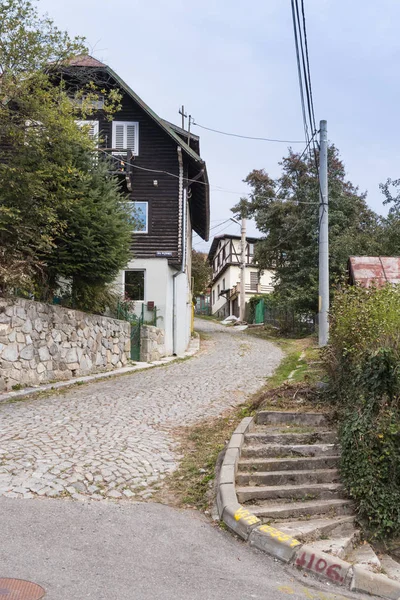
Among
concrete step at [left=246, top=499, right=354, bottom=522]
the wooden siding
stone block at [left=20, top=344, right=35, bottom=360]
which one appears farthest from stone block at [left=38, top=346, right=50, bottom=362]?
the wooden siding

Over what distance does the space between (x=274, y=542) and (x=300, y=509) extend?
830mm

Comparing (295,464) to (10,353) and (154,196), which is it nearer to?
(10,353)

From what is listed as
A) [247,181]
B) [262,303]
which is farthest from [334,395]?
[262,303]

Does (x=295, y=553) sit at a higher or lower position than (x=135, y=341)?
lower

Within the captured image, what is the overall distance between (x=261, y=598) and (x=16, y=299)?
898cm

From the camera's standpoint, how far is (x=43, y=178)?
37.9 feet

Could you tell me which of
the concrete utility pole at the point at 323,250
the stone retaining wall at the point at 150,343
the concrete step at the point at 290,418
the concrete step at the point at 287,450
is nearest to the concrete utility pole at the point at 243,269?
the stone retaining wall at the point at 150,343

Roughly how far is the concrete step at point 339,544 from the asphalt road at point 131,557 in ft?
1.54

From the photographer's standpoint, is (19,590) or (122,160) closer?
(19,590)

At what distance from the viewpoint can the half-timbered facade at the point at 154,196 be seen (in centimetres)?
1967

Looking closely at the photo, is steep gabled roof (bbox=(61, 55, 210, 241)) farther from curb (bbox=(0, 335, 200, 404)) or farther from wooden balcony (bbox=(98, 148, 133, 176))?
curb (bbox=(0, 335, 200, 404))

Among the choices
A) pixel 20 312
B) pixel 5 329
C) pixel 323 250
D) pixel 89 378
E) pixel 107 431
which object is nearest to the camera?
pixel 107 431

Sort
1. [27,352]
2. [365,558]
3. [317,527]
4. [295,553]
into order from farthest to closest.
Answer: [27,352] → [317,527] → [365,558] → [295,553]

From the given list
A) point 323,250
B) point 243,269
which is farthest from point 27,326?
point 243,269
